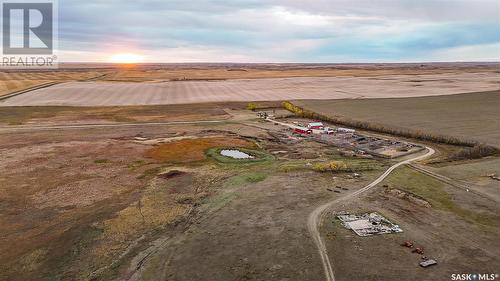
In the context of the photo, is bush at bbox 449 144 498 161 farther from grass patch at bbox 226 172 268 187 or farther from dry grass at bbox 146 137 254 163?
dry grass at bbox 146 137 254 163

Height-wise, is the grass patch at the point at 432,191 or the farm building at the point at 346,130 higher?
the farm building at the point at 346,130

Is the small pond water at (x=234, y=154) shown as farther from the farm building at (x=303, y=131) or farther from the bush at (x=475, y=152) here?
the bush at (x=475, y=152)

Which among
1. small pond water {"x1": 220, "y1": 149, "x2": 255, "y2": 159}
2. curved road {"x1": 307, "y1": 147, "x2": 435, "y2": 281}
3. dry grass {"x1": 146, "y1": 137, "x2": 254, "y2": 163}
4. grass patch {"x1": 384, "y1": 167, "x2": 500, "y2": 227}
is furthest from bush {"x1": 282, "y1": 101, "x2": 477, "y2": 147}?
small pond water {"x1": 220, "y1": 149, "x2": 255, "y2": 159}

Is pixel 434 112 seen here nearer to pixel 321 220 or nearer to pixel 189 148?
pixel 189 148

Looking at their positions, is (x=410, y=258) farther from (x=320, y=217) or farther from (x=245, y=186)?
(x=245, y=186)

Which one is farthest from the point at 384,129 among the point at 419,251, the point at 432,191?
the point at 419,251

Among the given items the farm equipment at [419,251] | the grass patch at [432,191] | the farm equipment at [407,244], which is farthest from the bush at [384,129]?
the farm equipment at [419,251]
